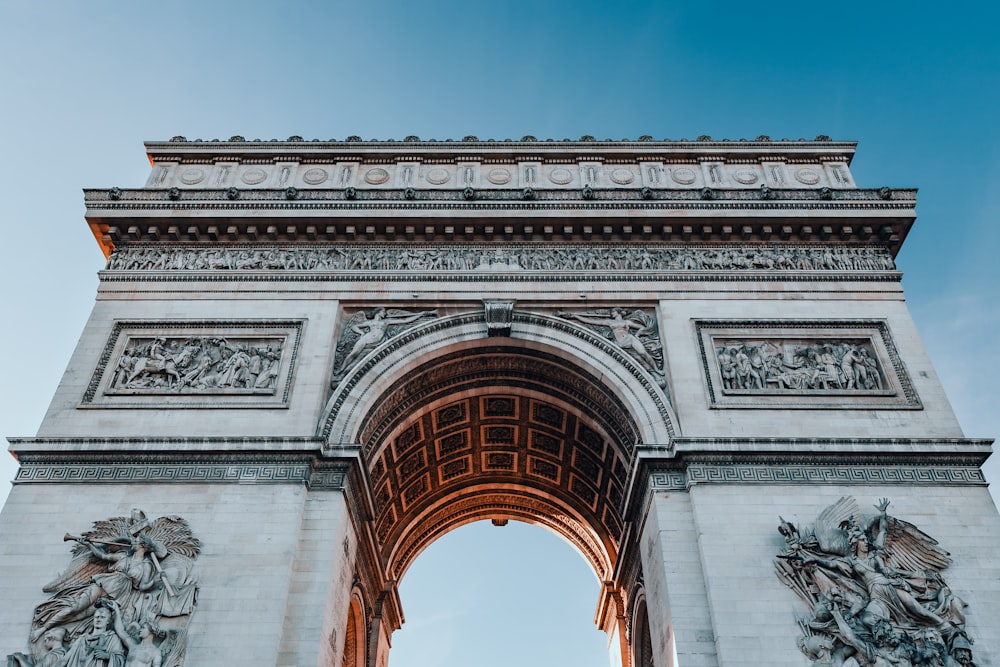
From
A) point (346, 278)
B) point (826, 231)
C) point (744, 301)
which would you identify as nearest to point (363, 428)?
point (346, 278)

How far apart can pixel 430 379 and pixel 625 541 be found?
17.5 feet

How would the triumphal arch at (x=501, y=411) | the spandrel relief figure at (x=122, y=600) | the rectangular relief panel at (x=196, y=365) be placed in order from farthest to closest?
the rectangular relief panel at (x=196, y=365)
the triumphal arch at (x=501, y=411)
the spandrel relief figure at (x=122, y=600)

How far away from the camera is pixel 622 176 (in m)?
19.6

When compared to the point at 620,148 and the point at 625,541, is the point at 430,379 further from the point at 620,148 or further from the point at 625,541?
the point at 620,148

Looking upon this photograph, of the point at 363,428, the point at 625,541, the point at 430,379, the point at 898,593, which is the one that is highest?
the point at 430,379

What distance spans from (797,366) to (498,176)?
8.30m

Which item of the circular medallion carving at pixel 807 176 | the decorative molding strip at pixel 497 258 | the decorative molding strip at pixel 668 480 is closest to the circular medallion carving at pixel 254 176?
the decorative molding strip at pixel 497 258

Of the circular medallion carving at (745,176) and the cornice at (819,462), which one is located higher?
the circular medallion carving at (745,176)

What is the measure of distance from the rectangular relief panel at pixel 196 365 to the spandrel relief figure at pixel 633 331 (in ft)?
19.1

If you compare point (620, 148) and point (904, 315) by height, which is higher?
point (620, 148)

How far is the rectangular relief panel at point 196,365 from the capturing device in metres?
15.2

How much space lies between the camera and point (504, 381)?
1772 centimetres

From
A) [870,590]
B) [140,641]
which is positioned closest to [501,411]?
[870,590]

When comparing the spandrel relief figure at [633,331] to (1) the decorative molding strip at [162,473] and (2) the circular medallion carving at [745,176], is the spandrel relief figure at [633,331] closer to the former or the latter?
(2) the circular medallion carving at [745,176]
